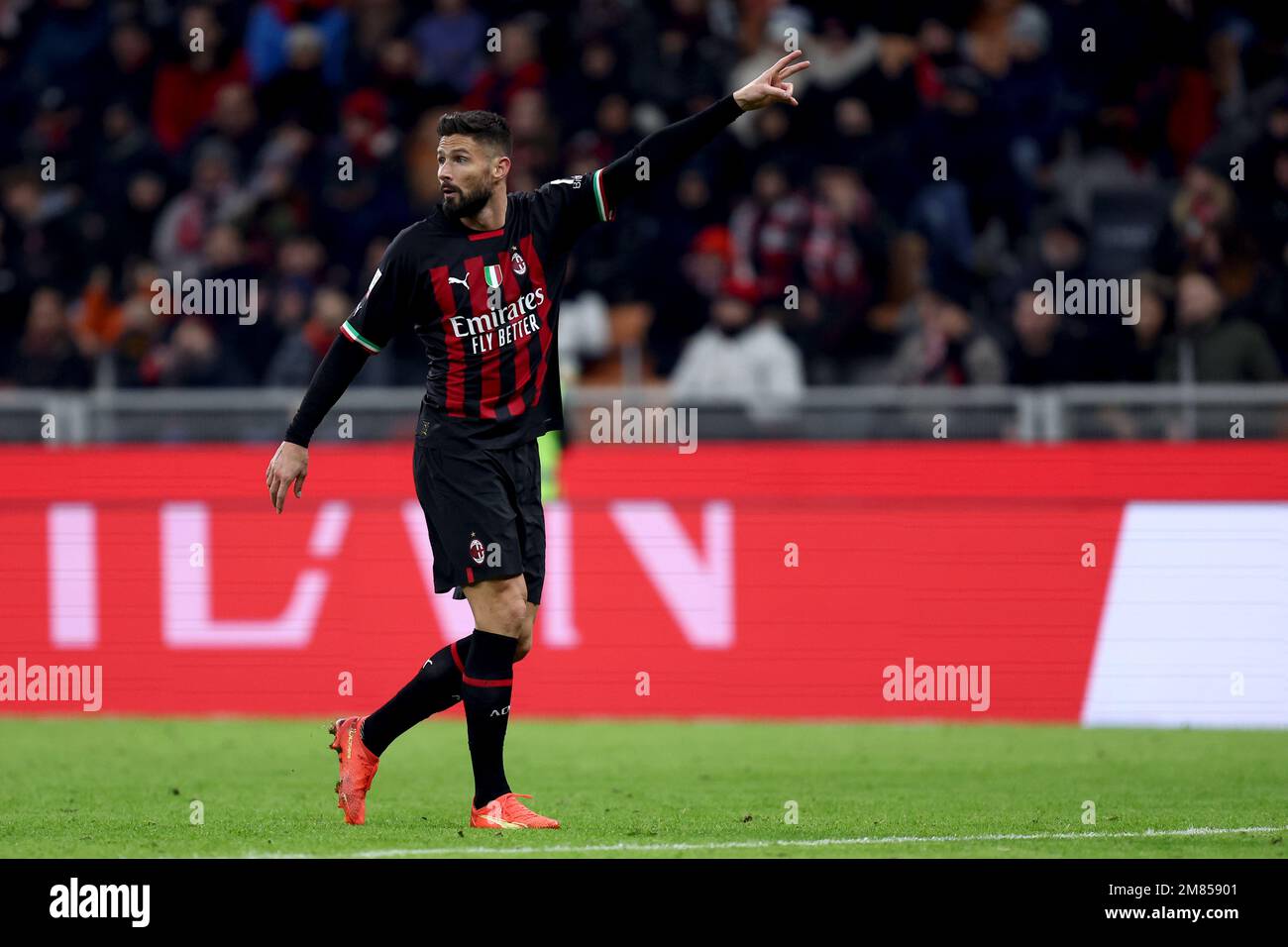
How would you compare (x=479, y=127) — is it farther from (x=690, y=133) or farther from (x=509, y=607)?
(x=509, y=607)

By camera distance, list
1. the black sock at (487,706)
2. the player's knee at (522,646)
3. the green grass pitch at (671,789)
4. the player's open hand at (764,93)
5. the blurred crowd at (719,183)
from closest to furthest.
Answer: the green grass pitch at (671,789), the player's open hand at (764,93), the black sock at (487,706), the player's knee at (522,646), the blurred crowd at (719,183)

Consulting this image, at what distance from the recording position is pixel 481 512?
24.4ft

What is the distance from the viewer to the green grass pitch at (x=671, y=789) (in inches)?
279

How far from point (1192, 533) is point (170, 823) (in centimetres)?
592

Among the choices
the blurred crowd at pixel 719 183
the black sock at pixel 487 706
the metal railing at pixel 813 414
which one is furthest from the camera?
the blurred crowd at pixel 719 183

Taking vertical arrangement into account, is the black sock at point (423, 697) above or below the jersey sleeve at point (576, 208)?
below

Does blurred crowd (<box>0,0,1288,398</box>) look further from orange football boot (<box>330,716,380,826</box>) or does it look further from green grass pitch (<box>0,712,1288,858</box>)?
orange football boot (<box>330,716,380,826</box>)

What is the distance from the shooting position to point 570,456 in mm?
12273

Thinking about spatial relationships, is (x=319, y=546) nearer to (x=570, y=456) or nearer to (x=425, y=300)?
(x=570, y=456)

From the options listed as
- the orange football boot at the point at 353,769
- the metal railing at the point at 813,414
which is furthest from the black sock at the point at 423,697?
the metal railing at the point at 813,414

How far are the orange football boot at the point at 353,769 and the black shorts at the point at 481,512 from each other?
0.74 m

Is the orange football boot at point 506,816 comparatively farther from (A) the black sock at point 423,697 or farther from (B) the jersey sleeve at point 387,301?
(B) the jersey sleeve at point 387,301

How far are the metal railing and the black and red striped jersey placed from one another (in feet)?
14.9

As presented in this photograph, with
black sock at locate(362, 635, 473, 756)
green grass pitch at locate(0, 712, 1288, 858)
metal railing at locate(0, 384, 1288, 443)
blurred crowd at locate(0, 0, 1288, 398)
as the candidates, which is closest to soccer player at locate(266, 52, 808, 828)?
black sock at locate(362, 635, 473, 756)
